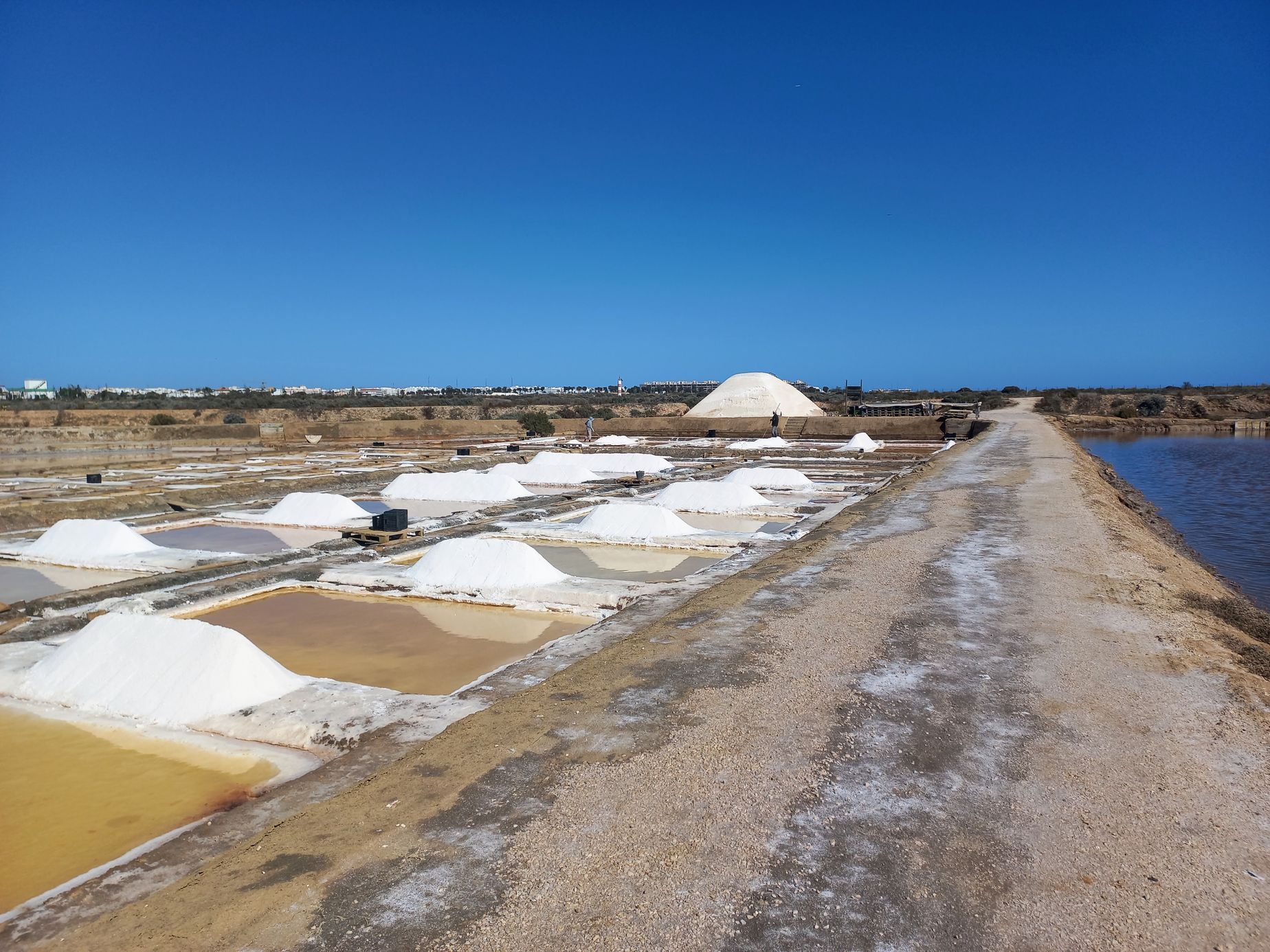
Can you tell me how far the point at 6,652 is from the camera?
5109 mm

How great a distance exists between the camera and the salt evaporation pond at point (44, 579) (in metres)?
7.32

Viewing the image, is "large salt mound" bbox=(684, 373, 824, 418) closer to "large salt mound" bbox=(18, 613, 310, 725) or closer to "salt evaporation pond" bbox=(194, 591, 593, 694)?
"salt evaporation pond" bbox=(194, 591, 593, 694)

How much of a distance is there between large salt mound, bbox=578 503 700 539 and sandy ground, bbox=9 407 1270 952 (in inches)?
186

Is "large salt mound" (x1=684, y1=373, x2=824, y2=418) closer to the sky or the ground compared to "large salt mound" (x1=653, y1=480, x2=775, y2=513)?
closer to the sky

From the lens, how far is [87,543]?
28.0ft

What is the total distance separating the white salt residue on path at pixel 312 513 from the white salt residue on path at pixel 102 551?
1992 mm

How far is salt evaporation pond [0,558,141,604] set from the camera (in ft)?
24.0

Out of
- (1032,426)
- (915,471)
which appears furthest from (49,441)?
(1032,426)

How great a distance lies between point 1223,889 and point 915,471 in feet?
45.3

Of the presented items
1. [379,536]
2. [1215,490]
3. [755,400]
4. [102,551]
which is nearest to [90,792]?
[379,536]

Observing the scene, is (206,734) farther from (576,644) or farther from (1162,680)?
(1162,680)

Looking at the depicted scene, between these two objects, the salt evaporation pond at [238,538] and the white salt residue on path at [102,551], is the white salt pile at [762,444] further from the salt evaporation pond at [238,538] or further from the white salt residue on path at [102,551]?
the white salt residue on path at [102,551]

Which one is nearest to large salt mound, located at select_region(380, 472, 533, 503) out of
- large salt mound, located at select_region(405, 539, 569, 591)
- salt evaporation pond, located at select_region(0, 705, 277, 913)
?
large salt mound, located at select_region(405, 539, 569, 591)

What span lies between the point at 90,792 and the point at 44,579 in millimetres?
5683
